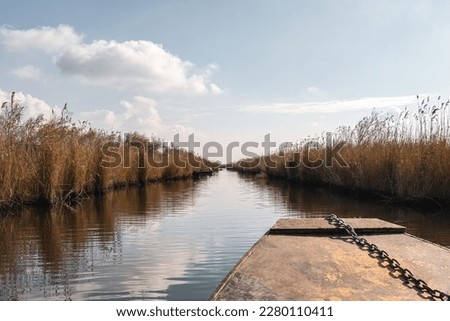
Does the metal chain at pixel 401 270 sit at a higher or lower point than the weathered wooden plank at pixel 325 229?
lower

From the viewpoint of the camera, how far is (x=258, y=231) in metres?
6.81

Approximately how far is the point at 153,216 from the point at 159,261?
3962 mm

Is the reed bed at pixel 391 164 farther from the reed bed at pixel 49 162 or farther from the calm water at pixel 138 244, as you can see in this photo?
the reed bed at pixel 49 162

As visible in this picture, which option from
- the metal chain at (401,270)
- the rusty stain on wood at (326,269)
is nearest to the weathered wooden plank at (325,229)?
the rusty stain on wood at (326,269)

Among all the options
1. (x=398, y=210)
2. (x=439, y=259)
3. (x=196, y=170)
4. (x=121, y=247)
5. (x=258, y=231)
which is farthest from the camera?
(x=196, y=170)

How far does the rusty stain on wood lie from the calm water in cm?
77

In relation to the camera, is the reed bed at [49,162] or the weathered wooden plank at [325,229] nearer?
the weathered wooden plank at [325,229]

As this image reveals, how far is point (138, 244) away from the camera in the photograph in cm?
586

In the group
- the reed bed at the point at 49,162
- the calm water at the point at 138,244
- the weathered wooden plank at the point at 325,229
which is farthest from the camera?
the reed bed at the point at 49,162

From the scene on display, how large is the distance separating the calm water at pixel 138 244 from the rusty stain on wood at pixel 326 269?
773mm

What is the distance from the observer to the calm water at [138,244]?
12.7 ft

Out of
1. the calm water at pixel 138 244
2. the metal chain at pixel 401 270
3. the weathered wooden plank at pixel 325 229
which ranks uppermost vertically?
the weathered wooden plank at pixel 325 229

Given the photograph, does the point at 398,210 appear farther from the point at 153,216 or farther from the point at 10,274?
the point at 10,274
